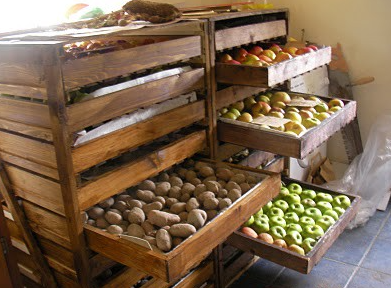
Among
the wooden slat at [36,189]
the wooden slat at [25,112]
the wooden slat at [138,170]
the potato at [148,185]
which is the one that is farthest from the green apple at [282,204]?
the wooden slat at [25,112]

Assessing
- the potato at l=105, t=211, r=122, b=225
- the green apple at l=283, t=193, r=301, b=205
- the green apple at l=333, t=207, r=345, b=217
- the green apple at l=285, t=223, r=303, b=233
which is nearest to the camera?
the potato at l=105, t=211, r=122, b=225

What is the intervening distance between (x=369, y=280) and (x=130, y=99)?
1.58 m

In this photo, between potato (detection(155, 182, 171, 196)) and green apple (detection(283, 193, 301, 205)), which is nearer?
potato (detection(155, 182, 171, 196))

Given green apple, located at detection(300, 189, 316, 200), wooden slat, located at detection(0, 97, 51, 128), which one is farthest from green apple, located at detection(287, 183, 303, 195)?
wooden slat, located at detection(0, 97, 51, 128)

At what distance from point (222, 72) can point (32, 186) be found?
94 centimetres

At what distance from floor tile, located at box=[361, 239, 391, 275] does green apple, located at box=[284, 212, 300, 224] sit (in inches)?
23.4

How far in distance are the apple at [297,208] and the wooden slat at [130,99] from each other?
765 mm

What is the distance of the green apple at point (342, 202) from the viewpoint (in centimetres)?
216

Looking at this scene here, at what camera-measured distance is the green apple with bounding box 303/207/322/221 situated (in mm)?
2102

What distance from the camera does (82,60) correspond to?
1379 mm

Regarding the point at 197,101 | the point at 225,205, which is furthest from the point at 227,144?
the point at 225,205

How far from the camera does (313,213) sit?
6.98 feet

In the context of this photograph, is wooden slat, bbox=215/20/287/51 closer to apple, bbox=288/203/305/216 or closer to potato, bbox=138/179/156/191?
potato, bbox=138/179/156/191

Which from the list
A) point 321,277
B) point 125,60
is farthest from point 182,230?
point 321,277
